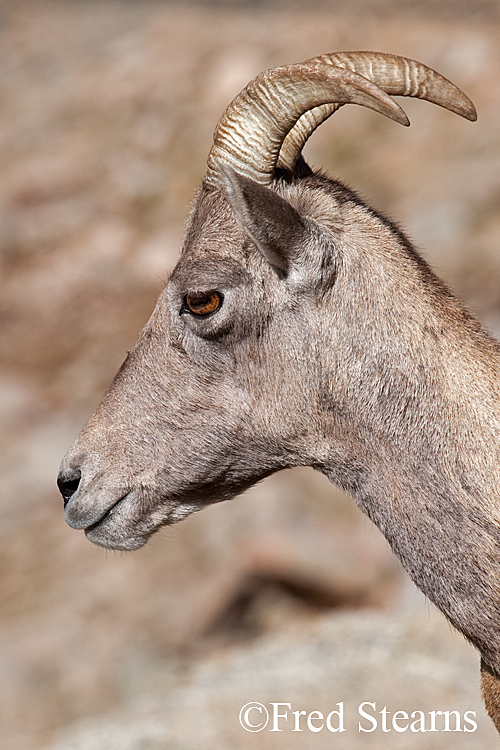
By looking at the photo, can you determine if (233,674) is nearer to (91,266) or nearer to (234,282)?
(234,282)

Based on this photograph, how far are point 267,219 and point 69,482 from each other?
1.75 meters

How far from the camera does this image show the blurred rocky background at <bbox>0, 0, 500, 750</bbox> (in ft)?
28.7

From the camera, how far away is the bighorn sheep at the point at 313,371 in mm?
3939

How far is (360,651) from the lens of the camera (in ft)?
29.3

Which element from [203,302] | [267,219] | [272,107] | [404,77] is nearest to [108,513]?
[203,302]

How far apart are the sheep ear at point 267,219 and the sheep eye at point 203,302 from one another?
0.33m

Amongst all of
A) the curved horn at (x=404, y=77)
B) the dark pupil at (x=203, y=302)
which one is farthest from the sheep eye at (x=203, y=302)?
the curved horn at (x=404, y=77)

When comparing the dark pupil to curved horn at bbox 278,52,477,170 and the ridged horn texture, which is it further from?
curved horn at bbox 278,52,477,170

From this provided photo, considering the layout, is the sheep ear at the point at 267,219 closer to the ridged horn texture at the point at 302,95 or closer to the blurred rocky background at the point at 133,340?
the ridged horn texture at the point at 302,95

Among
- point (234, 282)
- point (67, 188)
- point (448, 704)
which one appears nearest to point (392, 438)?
point (234, 282)

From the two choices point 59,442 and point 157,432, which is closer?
point 157,432

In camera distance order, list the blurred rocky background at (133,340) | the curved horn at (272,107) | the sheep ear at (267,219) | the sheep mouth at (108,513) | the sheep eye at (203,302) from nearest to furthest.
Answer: the sheep ear at (267,219), the curved horn at (272,107), the sheep eye at (203,302), the sheep mouth at (108,513), the blurred rocky background at (133,340)

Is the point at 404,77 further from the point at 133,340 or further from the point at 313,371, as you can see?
the point at 133,340

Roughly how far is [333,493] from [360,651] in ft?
10.0
